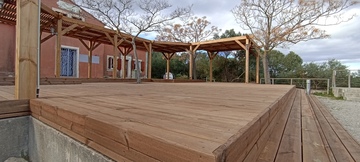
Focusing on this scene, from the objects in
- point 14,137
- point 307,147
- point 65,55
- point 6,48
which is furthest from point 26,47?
point 65,55

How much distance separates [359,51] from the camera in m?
15.5

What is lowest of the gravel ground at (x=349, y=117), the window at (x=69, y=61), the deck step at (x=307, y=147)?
the gravel ground at (x=349, y=117)

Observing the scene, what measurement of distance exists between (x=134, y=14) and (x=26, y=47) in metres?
6.82

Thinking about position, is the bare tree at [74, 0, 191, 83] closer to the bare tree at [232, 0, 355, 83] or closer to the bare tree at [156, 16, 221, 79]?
the bare tree at [232, 0, 355, 83]

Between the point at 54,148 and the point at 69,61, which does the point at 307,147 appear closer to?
the point at 54,148

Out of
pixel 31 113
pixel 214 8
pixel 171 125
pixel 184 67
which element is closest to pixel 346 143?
pixel 171 125

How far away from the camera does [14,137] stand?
1849 millimetres

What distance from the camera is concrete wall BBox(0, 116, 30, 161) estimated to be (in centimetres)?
176

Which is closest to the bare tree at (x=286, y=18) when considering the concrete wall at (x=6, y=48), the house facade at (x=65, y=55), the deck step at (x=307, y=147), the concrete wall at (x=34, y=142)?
the house facade at (x=65, y=55)

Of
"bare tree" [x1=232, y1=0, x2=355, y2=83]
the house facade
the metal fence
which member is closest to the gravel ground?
the metal fence

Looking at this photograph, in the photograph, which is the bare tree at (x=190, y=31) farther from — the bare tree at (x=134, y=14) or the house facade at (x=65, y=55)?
the bare tree at (x=134, y=14)

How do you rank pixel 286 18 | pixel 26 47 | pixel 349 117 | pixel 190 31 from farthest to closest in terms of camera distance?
1. pixel 190 31
2. pixel 286 18
3. pixel 349 117
4. pixel 26 47

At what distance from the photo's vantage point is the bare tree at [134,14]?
23.9 ft

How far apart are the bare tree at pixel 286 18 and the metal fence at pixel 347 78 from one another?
2080mm
